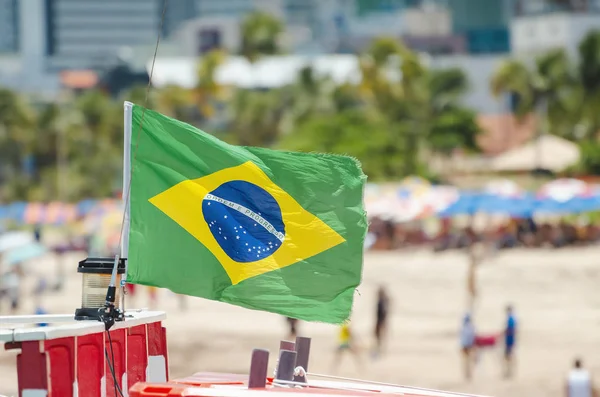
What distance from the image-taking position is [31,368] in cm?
578

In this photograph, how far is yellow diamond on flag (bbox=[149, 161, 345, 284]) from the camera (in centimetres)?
673

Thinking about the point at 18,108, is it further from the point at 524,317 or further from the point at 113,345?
the point at 113,345

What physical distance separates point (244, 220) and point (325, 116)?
72283 mm

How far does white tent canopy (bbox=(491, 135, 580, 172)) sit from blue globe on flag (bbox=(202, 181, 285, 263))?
53.9m

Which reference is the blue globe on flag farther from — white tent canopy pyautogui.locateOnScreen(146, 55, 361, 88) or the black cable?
white tent canopy pyautogui.locateOnScreen(146, 55, 361, 88)

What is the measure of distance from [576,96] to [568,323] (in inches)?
1686

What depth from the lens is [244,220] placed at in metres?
6.83

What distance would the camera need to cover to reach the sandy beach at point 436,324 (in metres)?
22.7

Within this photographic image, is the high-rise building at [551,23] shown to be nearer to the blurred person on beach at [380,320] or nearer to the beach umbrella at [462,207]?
the beach umbrella at [462,207]

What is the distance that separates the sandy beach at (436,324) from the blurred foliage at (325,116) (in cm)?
2137

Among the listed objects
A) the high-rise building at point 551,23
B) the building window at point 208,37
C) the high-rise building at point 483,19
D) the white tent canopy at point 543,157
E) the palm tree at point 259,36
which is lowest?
the white tent canopy at point 543,157

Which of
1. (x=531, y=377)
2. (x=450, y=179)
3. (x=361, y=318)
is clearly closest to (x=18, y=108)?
(x=450, y=179)

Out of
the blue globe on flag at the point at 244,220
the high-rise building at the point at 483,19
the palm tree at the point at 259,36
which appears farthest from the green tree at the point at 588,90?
the high-rise building at the point at 483,19

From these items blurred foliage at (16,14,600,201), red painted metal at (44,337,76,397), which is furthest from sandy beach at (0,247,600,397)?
blurred foliage at (16,14,600,201)
